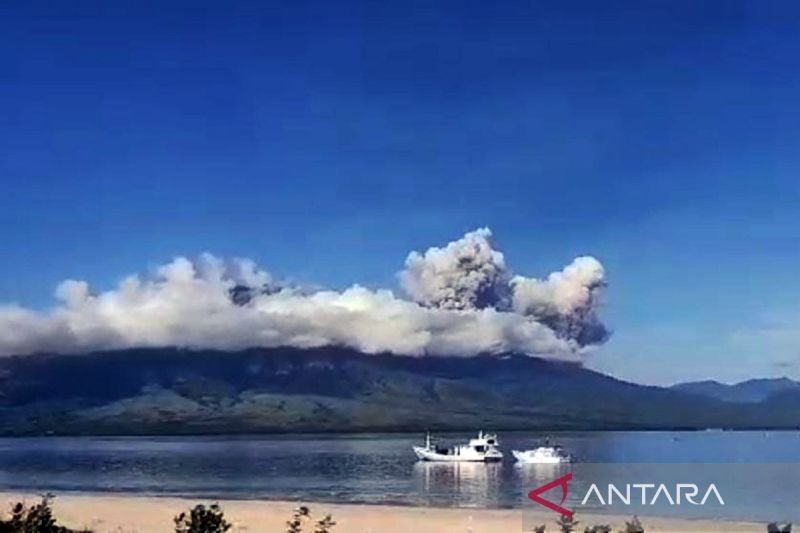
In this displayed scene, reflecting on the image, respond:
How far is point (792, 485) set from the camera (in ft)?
201

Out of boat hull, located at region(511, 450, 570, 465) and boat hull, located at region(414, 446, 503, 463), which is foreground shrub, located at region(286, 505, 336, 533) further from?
boat hull, located at region(511, 450, 570, 465)

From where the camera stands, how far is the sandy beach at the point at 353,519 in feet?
101

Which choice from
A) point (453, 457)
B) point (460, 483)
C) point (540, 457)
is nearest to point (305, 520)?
point (460, 483)

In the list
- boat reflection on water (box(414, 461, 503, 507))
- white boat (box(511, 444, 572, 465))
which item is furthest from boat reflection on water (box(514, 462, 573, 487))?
boat reflection on water (box(414, 461, 503, 507))

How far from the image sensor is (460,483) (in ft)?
219

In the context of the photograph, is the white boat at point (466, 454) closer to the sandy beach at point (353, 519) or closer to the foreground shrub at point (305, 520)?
the sandy beach at point (353, 519)

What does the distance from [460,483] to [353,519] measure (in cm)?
Answer: 3153

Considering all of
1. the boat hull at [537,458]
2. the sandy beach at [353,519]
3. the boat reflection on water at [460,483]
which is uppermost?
the boat hull at [537,458]

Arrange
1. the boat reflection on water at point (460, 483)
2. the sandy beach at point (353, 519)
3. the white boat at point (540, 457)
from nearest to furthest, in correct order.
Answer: the sandy beach at point (353, 519) → the boat reflection on water at point (460, 483) → the white boat at point (540, 457)

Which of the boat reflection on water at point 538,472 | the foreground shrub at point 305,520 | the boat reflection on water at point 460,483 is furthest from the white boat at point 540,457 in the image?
the foreground shrub at point 305,520

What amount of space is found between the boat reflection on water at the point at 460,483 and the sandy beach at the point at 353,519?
22.7ft

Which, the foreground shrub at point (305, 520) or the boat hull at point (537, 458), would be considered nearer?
the foreground shrub at point (305, 520)

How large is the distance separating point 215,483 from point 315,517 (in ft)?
117

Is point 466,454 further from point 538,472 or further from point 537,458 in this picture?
point 538,472
